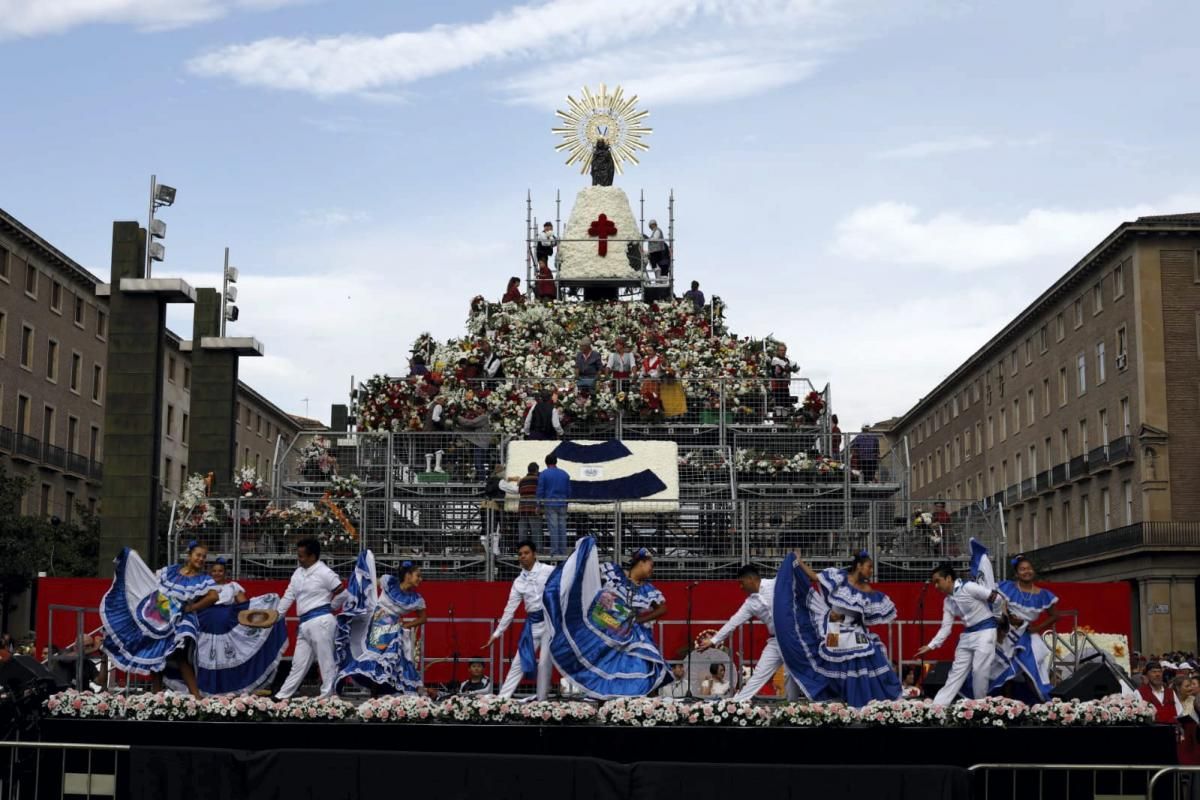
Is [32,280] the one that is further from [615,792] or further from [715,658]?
[615,792]

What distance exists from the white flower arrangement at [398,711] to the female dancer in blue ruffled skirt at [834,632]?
144 inches

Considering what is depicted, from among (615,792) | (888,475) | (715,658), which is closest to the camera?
(615,792)

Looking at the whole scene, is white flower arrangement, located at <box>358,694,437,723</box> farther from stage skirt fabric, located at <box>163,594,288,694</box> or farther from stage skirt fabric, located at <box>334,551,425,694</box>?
stage skirt fabric, located at <box>163,594,288,694</box>

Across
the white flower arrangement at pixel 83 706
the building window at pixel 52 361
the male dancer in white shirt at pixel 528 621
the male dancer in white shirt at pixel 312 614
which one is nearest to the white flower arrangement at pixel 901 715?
the male dancer in white shirt at pixel 528 621

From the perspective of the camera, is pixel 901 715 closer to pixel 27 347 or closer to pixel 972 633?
pixel 972 633

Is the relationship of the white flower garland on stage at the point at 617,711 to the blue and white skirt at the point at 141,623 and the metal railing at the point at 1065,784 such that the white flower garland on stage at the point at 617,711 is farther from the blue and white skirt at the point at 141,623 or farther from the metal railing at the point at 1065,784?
the metal railing at the point at 1065,784

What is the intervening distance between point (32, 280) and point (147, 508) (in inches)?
1637

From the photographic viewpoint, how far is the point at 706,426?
3142 cm

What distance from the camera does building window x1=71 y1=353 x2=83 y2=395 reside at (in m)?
67.8

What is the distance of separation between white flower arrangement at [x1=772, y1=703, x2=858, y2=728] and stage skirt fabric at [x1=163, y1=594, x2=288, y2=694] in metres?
5.67

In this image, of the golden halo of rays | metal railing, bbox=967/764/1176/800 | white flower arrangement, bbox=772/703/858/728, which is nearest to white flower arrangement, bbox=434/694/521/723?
white flower arrangement, bbox=772/703/858/728

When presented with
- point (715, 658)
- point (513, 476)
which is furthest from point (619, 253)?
point (715, 658)

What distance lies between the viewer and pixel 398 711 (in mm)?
14773

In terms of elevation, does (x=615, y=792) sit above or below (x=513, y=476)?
below
